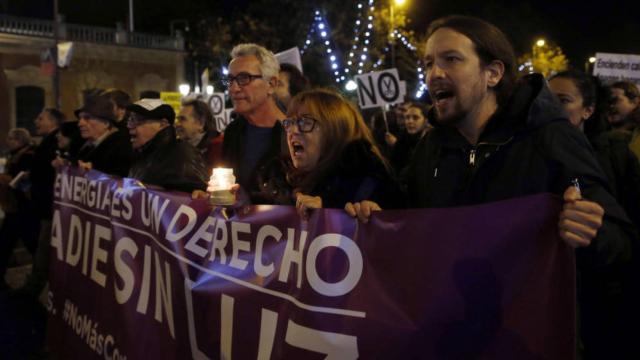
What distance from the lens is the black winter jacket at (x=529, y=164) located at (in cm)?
216

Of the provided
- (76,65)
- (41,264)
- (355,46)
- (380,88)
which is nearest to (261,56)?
(41,264)

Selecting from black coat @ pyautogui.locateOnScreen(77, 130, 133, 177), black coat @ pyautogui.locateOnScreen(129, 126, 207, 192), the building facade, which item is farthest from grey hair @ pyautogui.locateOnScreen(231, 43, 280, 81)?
the building facade

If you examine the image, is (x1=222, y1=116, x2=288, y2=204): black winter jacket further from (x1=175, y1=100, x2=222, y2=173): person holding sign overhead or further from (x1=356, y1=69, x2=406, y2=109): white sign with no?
(x1=356, y1=69, x2=406, y2=109): white sign with no

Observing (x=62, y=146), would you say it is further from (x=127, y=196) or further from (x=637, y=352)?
(x=637, y=352)

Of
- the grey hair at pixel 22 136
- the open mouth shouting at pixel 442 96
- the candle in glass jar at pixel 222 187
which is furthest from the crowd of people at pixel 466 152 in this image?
the grey hair at pixel 22 136

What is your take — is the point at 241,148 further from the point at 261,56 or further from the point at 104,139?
the point at 104,139

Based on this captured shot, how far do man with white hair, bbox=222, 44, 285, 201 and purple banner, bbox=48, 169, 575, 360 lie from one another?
0.66 m

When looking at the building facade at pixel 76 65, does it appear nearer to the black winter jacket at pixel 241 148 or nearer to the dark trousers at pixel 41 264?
the dark trousers at pixel 41 264

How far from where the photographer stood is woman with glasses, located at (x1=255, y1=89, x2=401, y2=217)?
117 inches

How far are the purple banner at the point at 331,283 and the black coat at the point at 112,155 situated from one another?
1440mm

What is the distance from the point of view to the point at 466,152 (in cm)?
254

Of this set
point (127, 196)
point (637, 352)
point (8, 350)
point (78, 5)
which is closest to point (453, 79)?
point (637, 352)

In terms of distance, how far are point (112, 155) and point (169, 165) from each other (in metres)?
1.28

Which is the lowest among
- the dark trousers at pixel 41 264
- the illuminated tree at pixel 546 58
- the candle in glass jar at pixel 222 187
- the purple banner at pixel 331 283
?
the dark trousers at pixel 41 264
